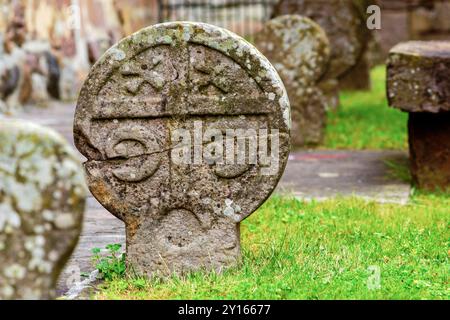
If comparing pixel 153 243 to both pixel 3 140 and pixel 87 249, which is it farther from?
pixel 3 140

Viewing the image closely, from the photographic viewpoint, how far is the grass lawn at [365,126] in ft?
29.8

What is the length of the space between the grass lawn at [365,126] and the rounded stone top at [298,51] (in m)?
0.64

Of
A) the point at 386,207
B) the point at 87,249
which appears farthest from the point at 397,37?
the point at 87,249

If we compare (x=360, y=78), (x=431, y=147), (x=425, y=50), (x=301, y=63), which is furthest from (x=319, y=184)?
(x=360, y=78)

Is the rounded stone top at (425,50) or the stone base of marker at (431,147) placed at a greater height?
the rounded stone top at (425,50)

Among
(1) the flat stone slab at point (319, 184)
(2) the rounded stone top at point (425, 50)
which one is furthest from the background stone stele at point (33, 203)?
(2) the rounded stone top at point (425, 50)

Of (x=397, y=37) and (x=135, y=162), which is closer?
(x=135, y=162)

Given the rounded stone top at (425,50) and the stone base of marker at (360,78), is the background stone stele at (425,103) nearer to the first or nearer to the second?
the rounded stone top at (425,50)

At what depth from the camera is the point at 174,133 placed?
4676mm

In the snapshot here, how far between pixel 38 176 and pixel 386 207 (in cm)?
327

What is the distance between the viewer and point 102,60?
4.64 m

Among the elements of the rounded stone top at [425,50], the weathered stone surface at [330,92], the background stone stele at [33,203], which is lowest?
the weathered stone surface at [330,92]

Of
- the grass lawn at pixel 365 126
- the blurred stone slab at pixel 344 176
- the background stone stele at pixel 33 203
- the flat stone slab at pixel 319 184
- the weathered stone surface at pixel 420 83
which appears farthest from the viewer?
the grass lawn at pixel 365 126
